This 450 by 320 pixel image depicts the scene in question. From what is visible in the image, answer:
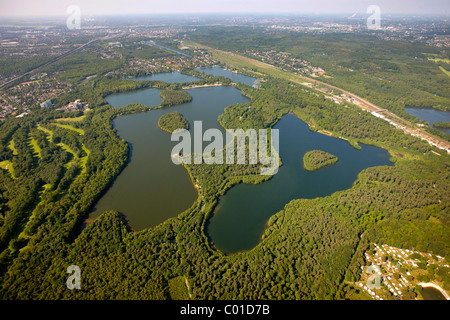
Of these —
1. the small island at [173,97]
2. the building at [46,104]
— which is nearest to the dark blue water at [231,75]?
the small island at [173,97]

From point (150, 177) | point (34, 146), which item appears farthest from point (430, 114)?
point (34, 146)

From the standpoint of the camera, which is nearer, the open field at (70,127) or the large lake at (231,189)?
the large lake at (231,189)

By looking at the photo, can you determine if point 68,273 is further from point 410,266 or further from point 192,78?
point 192,78

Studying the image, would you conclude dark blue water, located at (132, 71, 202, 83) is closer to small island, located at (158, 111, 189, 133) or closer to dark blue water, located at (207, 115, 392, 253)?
small island, located at (158, 111, 189, 133)

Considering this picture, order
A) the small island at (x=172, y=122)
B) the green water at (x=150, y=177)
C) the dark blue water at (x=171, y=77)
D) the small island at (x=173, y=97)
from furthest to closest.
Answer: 1. the dark blue water at (x=171, y=77)
2. the small island at (x=173, y=97)
3. the small island at (x=172, y=122)
4. the green water at (x=150, y=177)

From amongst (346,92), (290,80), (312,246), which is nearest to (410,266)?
(312,246)

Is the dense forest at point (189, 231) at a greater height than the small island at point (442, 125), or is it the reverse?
the small island at point (442, 125)

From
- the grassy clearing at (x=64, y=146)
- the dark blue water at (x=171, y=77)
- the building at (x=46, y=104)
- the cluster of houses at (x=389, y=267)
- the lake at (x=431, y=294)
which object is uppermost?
the dark blue water at (x=171, y=77)

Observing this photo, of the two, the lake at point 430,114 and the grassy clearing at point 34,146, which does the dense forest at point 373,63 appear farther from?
the grassy clearing at point 34,146
